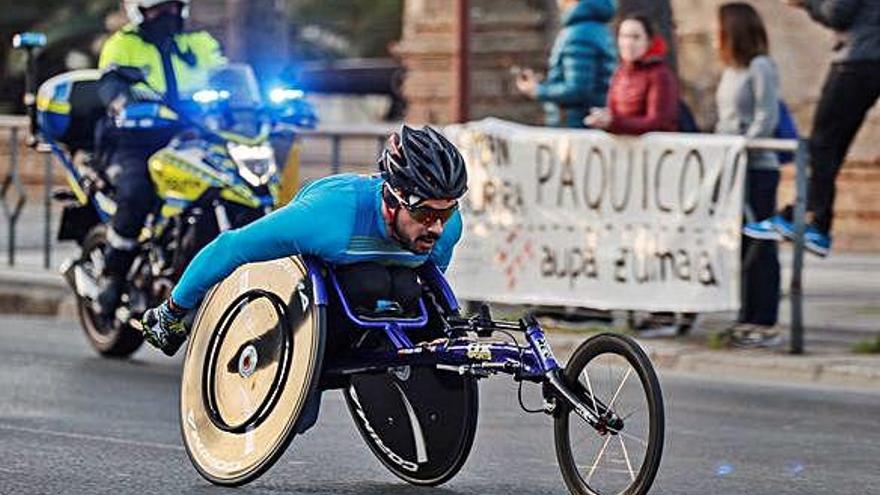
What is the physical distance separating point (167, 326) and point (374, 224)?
32.4 inches

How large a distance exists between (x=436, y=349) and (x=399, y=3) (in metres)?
33.2

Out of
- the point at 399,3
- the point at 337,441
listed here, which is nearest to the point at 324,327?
the point at 337,441

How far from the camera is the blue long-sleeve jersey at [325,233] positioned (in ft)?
28.3

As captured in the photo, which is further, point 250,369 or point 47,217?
point 47,217

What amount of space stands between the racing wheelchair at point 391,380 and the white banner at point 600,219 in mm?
5370

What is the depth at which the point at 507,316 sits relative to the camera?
1562 centimetres

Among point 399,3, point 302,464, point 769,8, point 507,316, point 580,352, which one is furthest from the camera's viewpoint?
point 399,3

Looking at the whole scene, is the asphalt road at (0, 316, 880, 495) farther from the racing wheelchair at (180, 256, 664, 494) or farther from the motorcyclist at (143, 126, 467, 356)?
the motorcyclist at (143, 126, 467, 356)

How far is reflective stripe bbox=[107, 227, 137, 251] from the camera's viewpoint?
1382cm

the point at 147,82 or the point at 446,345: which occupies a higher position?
the point at 147,82

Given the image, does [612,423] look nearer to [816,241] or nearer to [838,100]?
[816,241]

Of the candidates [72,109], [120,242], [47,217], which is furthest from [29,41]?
[47,217]

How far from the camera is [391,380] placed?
9164mm

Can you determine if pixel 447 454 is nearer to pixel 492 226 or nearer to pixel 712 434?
pixel 712 434
